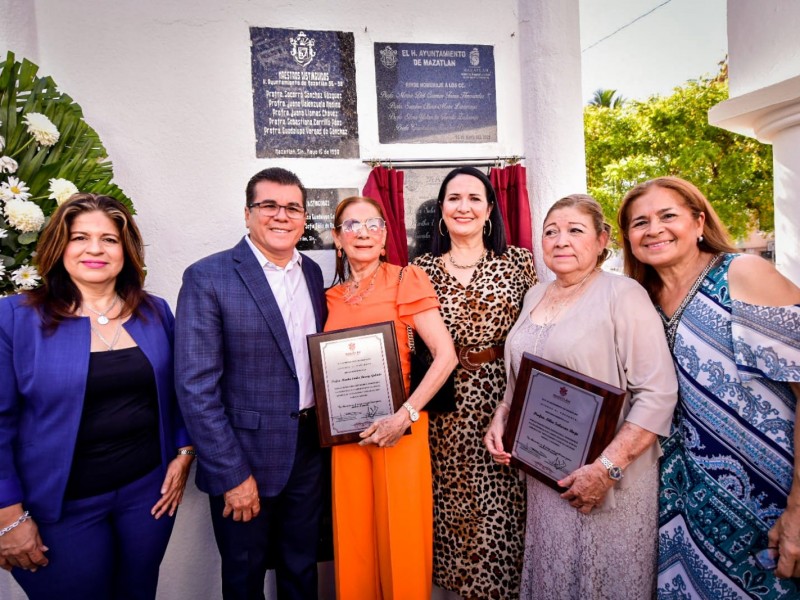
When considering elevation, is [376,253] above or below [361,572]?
above

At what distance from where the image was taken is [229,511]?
236 centimetres

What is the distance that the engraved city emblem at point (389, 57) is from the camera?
12.1 ft

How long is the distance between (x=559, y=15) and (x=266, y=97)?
2445 millimetres

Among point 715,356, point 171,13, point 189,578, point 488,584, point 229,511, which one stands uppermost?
point 171,13

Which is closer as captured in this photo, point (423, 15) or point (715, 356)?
point (715, 356)

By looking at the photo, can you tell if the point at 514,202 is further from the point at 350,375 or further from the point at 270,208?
the point at 350,375

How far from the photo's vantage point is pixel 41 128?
2.51 meters

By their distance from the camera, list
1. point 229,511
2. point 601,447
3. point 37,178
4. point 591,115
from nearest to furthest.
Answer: point 601,447 → point 229,511 → point 37,178 → point 591,115

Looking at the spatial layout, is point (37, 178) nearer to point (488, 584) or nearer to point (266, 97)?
point (266, 97)

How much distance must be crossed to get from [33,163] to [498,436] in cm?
289

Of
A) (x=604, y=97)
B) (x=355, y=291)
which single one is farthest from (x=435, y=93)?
(x=604, y=97)

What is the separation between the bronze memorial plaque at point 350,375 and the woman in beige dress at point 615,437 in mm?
660

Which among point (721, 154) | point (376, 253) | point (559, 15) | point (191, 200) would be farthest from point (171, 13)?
point (721, 154)

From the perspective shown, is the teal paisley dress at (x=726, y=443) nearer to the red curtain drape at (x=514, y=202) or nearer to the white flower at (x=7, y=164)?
the red curtain drape at (x=514, y=202)
